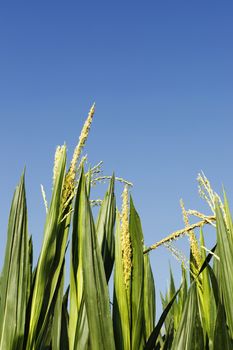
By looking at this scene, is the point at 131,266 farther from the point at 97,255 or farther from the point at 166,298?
the point at 166,298

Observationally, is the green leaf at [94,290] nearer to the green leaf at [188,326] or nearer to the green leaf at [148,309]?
the green leaf at [188,326]

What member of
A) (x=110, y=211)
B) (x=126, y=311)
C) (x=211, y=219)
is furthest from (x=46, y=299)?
(x=211, y=219)

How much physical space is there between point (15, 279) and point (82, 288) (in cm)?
18

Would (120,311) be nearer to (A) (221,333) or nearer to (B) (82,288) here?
(B) (82,288)

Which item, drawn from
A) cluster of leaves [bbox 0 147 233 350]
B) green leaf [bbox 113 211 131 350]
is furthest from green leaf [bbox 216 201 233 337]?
green leaf [bbox 113 211 131 350]

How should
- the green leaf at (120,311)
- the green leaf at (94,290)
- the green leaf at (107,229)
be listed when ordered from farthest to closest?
the green leaf at (107,229) → the green leaf at (120,311) → the green leaf at (94,290)

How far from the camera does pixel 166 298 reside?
247cm

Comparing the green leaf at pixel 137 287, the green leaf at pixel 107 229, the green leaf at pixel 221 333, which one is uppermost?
the green leaf at pixel 107 229

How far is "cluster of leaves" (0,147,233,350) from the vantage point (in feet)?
3.85

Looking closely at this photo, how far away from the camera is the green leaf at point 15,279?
3.84 feet

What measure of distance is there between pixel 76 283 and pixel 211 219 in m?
0.47

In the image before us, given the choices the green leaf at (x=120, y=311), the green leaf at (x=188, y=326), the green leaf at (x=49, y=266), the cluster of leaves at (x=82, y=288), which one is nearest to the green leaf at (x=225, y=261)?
the cluster of leaves at (x=82, y=288)

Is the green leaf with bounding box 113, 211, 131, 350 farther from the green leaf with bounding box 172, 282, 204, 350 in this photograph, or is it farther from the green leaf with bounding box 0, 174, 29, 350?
the green leaf with bounding box 0, 174, 29, 350

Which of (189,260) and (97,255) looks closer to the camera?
(97,255)
